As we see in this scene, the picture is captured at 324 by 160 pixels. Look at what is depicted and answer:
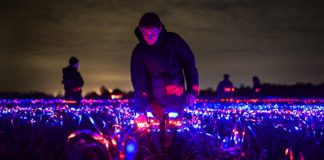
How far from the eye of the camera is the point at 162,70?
25.9ft

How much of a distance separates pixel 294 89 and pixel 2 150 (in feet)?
119

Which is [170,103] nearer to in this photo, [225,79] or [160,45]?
[160,45]

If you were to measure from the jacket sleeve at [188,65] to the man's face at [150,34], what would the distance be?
1.37 feet

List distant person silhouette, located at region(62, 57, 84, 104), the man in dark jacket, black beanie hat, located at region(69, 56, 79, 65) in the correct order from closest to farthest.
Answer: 1. the man in dark jacket
2. black beanie hat, located at region(69, 56, 79, 65)
3. distant person silhouette, located at region(62, 57, 84, 104)

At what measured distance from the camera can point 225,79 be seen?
2669 centimetres

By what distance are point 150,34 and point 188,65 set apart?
0.92m

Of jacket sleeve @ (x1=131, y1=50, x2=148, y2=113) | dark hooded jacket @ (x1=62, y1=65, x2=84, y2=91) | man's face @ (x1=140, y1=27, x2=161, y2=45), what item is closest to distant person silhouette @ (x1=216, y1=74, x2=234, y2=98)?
dark hooded jacket @ (x1=62, y1=65, x2=84, y2=91)

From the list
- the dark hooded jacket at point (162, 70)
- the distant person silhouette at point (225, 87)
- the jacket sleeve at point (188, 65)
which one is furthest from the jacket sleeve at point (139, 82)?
the distant person silhouette at point (225, 87)

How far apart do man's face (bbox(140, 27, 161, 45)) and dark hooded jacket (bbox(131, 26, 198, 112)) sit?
8 cm

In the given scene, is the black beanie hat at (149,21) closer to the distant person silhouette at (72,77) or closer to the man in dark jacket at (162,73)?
the man in dark jacket at (162,73)

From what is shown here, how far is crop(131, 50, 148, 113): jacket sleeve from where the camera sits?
26.0ft

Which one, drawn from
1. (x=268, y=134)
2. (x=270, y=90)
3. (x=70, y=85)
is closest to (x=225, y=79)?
(x=70, y=85)

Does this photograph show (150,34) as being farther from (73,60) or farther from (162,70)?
(73,60)

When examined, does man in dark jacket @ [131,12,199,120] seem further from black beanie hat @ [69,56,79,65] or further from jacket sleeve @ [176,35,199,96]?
black beanie hat @ [69,56,79,65]
